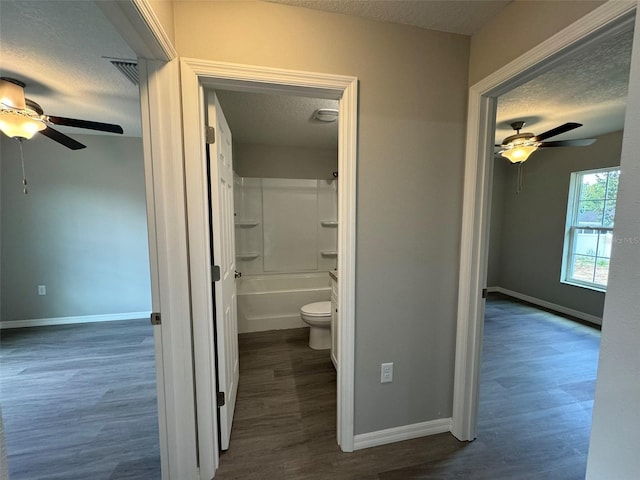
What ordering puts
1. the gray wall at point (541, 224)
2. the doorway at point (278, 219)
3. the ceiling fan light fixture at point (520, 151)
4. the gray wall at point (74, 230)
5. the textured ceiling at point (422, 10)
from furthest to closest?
the gray wall at point (541, 224), the gray wall at point (74, 230), the ceiling fan light fixture at point (520, 151), the doorway at point (278, 219), the textured ceiling at point (422, 10)

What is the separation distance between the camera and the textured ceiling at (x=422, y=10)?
126 cm

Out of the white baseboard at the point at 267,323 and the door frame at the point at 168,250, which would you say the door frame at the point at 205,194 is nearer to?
the door frame at the point at 168,250

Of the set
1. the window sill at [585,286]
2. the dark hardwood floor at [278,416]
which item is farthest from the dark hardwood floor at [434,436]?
the window sill at [585,286]

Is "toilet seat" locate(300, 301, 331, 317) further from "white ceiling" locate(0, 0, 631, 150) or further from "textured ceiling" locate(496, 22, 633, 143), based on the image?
"textured ceiling" locate(496, 22, 633, 143)

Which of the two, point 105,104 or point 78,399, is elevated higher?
point 105,104

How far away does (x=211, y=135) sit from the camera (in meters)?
1.36

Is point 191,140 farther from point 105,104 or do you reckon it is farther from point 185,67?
point 105,104

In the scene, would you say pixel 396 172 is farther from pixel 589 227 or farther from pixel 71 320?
pixel 71 320

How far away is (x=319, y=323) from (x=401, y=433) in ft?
3.84

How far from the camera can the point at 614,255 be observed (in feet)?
1.83

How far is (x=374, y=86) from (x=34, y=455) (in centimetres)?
284

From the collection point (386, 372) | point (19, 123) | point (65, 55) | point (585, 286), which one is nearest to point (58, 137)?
point (19, 123)

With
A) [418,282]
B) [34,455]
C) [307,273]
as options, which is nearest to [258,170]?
[307,273]

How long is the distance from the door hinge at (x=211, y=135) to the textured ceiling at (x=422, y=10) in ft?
2.15
